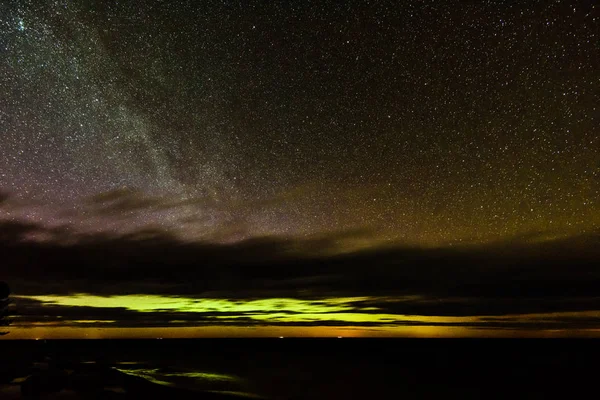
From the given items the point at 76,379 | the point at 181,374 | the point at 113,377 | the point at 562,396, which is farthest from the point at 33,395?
the point at 562,396

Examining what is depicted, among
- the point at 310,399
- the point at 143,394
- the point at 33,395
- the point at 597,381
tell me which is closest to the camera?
the point at 33,395

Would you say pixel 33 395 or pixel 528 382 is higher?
pixel 33 395

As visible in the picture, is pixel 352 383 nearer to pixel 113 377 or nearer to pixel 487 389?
pixel 487 389

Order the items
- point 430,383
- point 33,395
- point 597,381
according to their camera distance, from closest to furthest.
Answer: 1. point 33,395
2. point 430,383
3. point 597,381

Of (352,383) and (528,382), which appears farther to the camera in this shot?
(528,382)

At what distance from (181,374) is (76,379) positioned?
16437 millimetres

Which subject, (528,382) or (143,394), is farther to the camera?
(528,382)

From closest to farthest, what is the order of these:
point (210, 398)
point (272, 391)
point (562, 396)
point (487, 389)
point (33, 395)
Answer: point (33, 395) → point (210, 398) → point (272, 391) → point (562, 396) → point (487, 389)

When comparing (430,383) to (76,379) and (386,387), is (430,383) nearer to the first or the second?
(386,387)

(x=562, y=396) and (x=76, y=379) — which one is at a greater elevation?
(x=76, y=379)

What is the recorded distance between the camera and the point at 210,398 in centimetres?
2302

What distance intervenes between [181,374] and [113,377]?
45.9ft

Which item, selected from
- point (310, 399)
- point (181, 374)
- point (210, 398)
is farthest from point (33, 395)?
point (181, 374)

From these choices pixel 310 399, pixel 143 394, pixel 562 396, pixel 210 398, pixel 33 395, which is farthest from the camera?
pixel 562 396
